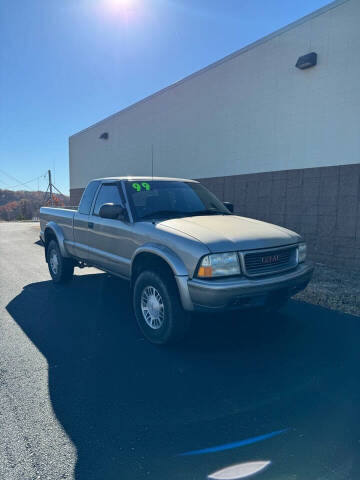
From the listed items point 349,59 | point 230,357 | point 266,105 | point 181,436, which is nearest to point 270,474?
point 181,436

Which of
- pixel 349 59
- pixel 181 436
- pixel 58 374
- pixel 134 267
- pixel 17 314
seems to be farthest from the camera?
pixel 349 59

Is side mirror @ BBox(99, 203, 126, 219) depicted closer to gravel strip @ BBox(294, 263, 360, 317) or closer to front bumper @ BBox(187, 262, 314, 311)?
front bumper @ BBox(187, 262, 314, 311)

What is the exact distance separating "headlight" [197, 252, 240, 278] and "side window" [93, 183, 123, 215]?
6.18 ft

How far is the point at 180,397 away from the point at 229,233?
168 cm

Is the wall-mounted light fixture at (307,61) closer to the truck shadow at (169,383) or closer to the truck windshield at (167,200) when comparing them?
the truck windshield at (167,200)

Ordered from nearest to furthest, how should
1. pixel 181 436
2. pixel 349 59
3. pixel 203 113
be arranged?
1. pixel 181 436
2. pixel 349 59
3. pixel 203 113

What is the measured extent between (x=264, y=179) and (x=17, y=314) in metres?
6.68

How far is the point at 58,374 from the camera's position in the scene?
3.28 metres

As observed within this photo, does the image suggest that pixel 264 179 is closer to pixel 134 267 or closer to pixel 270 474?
pixel 134 267

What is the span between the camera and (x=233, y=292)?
337cm

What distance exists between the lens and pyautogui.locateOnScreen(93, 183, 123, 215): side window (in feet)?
16.4

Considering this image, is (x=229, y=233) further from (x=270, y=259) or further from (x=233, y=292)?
(x=233, y=292)

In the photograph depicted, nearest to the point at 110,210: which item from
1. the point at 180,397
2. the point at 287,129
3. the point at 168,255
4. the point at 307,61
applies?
the point at 168,255

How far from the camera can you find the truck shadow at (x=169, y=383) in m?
2.31
